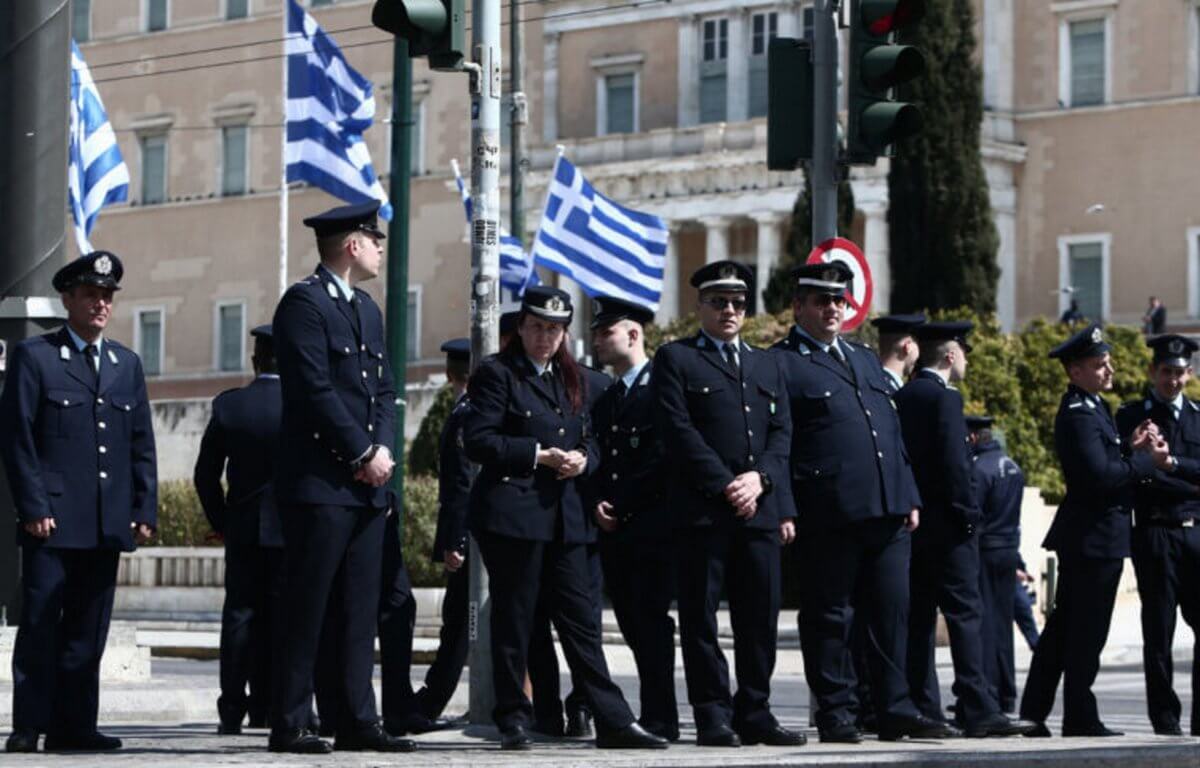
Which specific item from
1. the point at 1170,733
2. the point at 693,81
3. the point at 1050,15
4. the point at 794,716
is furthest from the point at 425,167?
the point at 1170,733

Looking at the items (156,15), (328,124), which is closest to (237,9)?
(156,15)

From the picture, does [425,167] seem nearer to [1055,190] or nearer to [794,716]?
[1055,190]

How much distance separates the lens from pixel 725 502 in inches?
480

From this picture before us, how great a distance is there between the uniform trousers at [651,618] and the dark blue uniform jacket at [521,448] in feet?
1.66

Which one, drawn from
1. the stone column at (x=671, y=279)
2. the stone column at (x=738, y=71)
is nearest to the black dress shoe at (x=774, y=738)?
the stone column at (x=671, y=279)

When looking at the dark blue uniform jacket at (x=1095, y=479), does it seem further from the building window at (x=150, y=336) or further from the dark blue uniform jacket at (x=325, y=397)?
the building window at (x=150, y=336)

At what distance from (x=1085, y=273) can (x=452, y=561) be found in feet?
136

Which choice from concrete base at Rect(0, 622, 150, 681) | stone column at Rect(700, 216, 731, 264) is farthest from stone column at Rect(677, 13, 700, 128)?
concrete base at Rect(0, 622, 150, 681)

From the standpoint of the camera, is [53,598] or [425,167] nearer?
[53,598]

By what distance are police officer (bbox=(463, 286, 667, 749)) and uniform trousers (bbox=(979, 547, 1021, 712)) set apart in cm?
433

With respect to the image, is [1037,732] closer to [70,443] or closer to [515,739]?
[515,739]

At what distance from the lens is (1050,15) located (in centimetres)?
5494

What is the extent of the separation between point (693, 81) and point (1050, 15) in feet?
26.3

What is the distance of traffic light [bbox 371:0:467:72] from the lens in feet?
42.0
